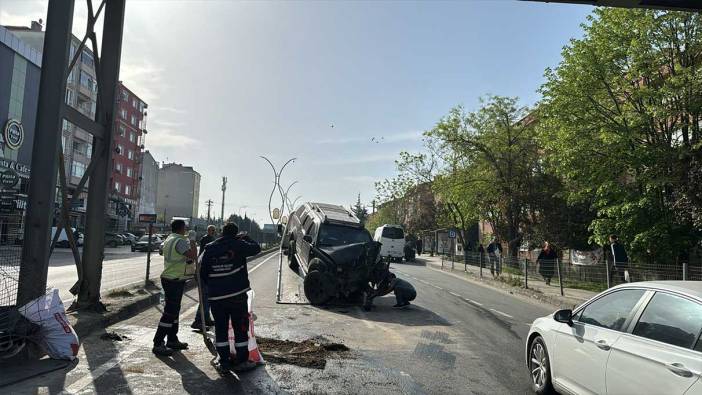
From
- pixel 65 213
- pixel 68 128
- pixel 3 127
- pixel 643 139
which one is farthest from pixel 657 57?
pixel 68 128

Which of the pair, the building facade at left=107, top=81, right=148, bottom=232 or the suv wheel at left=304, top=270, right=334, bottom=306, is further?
the building facade at left=107, top=81, right=148, bottom=232

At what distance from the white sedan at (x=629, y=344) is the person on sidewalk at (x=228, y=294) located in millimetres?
3370

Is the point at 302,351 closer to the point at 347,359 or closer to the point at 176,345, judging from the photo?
the point at 347,359

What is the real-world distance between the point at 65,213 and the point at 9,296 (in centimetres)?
189

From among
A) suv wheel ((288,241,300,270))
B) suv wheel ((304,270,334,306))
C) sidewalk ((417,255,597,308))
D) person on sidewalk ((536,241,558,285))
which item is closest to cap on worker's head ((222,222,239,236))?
suv wheel ((304,270,334,306))

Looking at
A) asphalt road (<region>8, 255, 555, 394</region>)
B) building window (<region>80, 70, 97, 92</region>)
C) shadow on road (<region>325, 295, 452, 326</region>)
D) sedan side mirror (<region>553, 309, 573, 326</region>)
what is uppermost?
building window (<region>80, 70, 97, 92</region>)

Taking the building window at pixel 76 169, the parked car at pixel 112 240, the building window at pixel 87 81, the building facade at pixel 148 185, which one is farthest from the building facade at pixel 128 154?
the parked car at pixel 112 240

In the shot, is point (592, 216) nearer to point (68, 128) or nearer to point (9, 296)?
point (9, 296)

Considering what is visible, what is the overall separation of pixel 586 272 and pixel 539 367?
1215 centimetres

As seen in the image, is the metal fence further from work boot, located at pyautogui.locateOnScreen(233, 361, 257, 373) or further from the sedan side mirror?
work boot, located at pyautogui.locateOnScreen(233, 361, 257, 373)

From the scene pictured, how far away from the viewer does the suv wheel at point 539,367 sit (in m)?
5.61

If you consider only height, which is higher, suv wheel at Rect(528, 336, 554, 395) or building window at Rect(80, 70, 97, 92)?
building window at Rect(80, 70, 97, 92)

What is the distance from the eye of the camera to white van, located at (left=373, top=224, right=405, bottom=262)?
41.6 meters

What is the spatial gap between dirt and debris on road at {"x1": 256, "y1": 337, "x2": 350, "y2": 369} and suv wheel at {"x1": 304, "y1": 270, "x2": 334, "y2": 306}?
3727 mm
